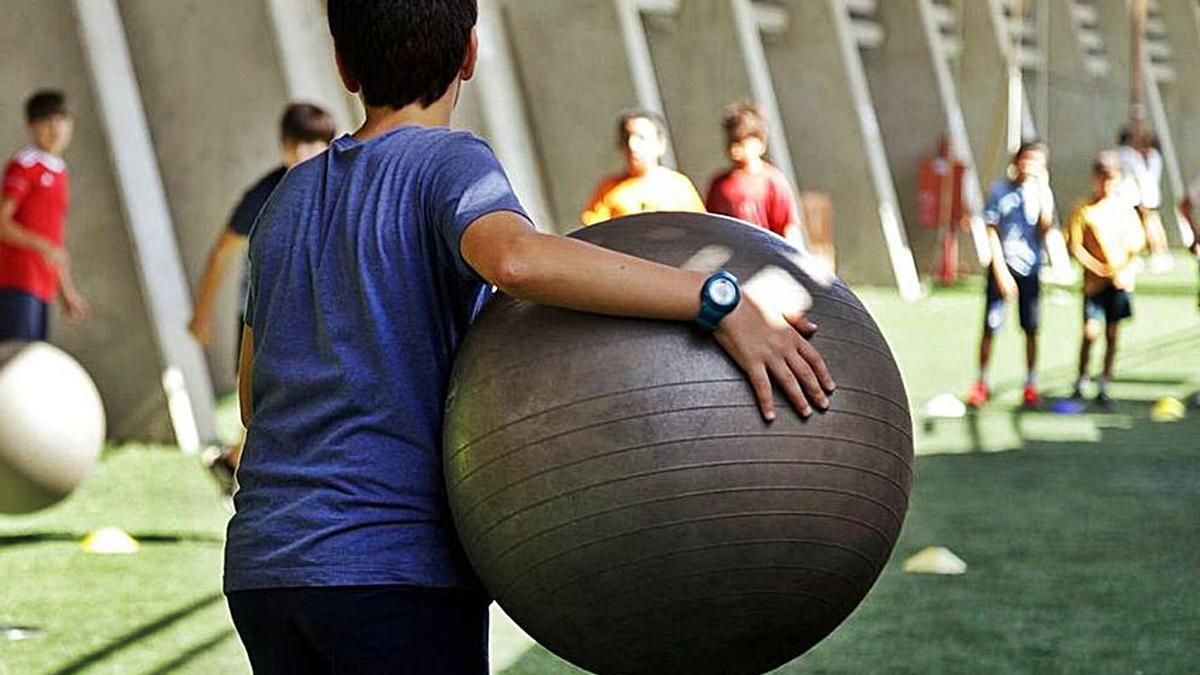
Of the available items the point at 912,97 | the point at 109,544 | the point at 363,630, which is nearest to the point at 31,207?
the point at 109,544

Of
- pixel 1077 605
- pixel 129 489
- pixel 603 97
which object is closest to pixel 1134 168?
pixel 603 97

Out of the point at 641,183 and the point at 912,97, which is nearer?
the point at 641,183

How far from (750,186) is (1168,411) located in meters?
4.20

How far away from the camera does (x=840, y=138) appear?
89.9ft

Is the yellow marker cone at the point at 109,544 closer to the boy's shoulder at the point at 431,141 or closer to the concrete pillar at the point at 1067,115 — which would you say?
the boy's shoulder at the point at 431,141

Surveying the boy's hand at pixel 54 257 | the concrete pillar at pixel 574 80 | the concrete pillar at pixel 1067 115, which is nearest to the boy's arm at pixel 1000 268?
the boy's hand at pixel 54 257

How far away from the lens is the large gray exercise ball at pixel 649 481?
10.2 ft

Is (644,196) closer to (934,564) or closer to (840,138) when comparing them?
(934,564)

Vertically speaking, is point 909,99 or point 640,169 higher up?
point 640,169

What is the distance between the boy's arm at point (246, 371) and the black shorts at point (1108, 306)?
499 inches

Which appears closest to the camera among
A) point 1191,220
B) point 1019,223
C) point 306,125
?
point 306,125

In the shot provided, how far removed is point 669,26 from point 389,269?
23.6 meters

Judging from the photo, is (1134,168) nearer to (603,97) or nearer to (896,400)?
(603,97)

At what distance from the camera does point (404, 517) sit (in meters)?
3.12
